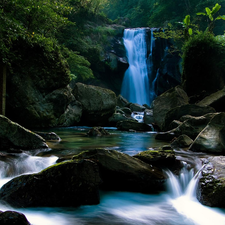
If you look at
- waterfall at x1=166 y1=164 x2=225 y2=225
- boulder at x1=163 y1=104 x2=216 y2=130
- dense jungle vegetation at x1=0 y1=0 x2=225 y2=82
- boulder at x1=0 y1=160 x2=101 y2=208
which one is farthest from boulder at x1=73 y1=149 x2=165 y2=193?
boulder at x1=163 y1=104 x2=216 y2=130

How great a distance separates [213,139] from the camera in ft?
17.7

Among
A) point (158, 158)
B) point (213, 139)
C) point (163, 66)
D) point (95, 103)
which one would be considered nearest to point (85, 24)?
point (163, 66)

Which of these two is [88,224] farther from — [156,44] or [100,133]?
[156,44]

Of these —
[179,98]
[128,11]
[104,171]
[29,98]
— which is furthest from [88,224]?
[128,11]

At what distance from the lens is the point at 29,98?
10.2 metres

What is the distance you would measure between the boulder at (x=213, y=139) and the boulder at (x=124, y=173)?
203 cm

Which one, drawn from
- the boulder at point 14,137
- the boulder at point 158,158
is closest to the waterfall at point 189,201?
the boulder at point 158,158

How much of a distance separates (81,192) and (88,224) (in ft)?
1.45

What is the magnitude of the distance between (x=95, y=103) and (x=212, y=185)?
11.3 meters

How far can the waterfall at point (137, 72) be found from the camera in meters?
28.0

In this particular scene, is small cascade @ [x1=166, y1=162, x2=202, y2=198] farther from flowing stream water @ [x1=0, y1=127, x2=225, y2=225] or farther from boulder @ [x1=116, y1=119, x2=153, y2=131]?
boulder @ [x1=116, y1=119, x2=153, y2=131]

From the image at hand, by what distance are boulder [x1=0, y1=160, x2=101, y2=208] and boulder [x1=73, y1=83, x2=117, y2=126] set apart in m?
11.0

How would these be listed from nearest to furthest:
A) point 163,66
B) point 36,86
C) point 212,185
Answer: point 212,185 < point 36,86 < point 163,66

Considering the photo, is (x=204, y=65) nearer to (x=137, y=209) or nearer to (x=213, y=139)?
(x=213, y=139)
